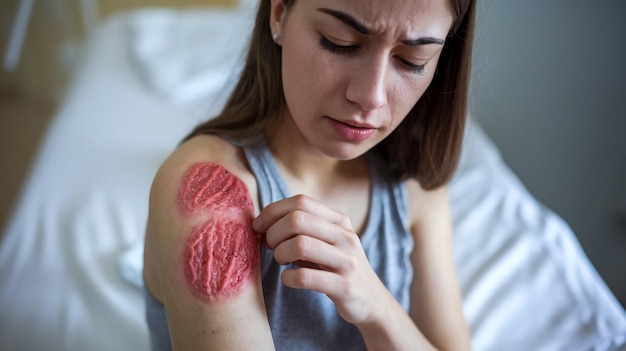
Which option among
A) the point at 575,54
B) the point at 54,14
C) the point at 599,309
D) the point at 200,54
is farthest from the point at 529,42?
the point at 54,14

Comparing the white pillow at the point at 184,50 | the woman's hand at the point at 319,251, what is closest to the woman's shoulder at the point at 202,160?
the woman's hand at the point at 319,251

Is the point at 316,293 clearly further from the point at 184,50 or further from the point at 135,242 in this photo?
the point at 184,50

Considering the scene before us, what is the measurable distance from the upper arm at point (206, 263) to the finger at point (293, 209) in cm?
2

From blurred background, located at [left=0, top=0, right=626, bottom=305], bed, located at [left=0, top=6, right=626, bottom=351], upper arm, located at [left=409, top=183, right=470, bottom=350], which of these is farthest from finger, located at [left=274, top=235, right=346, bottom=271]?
blurred background, located at [left=0, top=0, right=626, bottom=305]

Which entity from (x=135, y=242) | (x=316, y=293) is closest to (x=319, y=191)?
(x=316, y=293)

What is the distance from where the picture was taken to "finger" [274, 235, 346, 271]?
0.64m

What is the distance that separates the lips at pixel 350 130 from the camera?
2.38 feet

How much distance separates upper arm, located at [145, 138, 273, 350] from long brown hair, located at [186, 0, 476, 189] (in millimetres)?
154

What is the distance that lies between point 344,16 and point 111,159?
1059 millimetres

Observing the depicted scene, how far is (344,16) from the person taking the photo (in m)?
0.65

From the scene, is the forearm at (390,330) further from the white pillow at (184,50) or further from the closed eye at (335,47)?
the white pillow at (184,50)

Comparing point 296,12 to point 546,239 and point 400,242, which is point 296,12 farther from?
point 546,239

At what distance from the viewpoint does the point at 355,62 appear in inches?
27.0

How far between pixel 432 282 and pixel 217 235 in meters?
0.47
